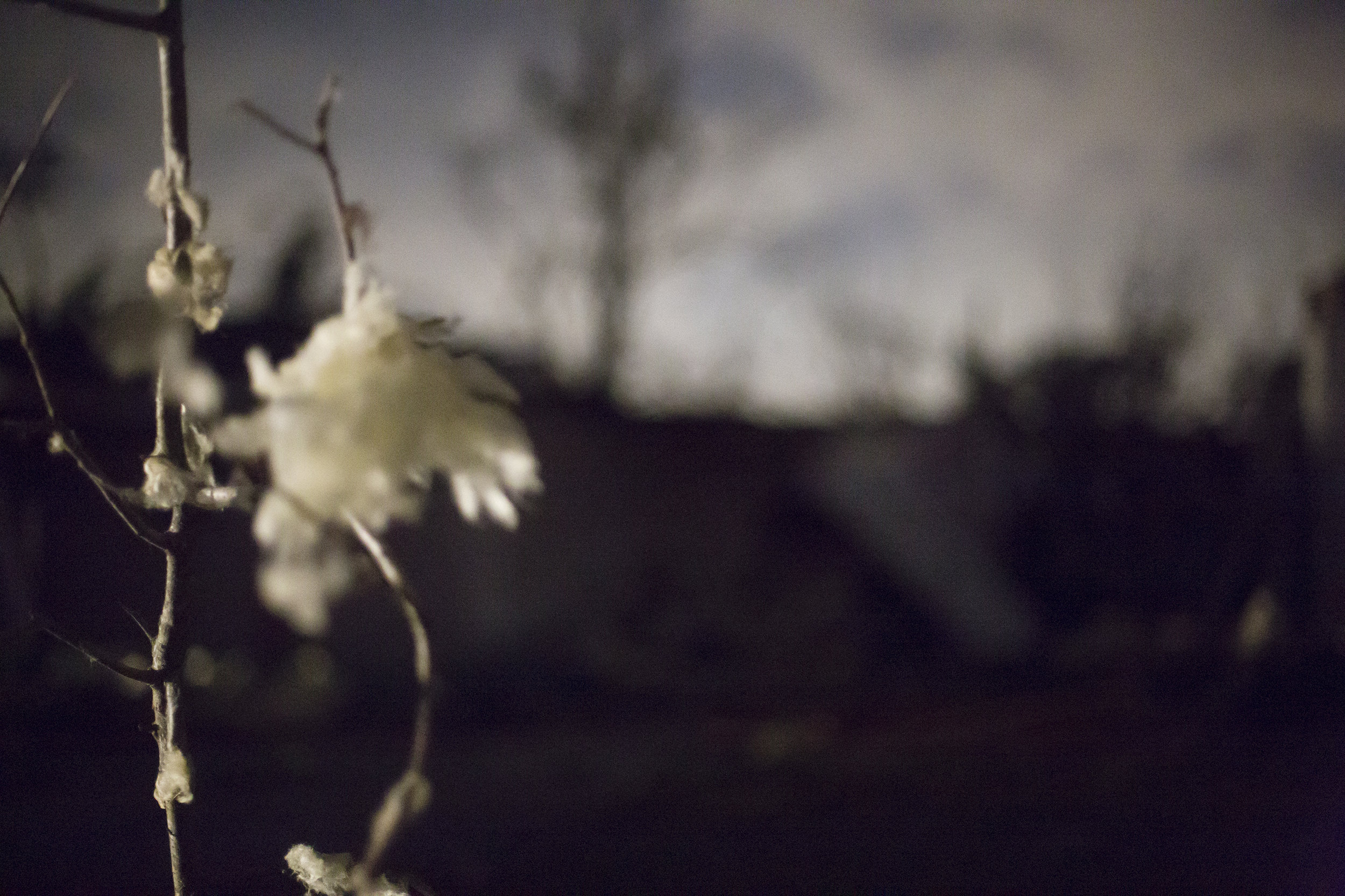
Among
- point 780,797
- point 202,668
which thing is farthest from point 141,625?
point 202,668

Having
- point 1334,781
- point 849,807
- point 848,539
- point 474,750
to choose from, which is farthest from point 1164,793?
point 848,539

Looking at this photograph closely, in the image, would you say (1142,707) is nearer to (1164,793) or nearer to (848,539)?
(1164,793)

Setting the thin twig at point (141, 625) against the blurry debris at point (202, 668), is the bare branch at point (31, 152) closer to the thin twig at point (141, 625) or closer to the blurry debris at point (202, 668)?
the thin twig at point (141, 625)

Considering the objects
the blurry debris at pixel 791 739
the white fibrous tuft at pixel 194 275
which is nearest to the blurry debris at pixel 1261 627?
the blurry debris at pixel 791 739

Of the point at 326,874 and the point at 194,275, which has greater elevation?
the point at 194,275

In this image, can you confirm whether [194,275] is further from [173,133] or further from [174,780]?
[174,780]
